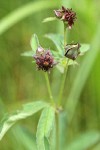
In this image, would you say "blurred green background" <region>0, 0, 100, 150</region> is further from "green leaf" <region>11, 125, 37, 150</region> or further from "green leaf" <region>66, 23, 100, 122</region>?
"green leaf" <region>11, 125, 37, 150</region>

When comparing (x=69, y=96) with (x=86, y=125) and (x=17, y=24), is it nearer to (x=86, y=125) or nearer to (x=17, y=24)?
(x=86, y=125)

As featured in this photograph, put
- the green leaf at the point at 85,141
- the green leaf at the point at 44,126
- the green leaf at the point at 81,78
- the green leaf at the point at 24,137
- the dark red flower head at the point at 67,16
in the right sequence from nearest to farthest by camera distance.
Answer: the green leaf at the point at 44,126, the dark red flower head at the point at 67,16, the green leaf at the point at 24,137, the green leaf at the point at 85,141, the green leaf at the point at 81,78

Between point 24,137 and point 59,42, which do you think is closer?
Result: point 59,42

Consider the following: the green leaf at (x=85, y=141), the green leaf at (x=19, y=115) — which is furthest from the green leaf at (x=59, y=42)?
the green leaf at (x=85, y=141)

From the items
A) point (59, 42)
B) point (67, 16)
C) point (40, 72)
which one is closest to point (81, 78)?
point (40, 72)

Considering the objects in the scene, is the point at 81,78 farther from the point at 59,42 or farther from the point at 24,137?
the point at 59,42

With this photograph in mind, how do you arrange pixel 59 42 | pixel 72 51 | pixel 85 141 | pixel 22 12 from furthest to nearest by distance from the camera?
pixel 22 12
pixel 85 141
pixel 59 42
pixel 72 51

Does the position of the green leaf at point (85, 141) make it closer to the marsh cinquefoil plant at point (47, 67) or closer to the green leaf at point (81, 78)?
the green leaf at point (81, 78)
